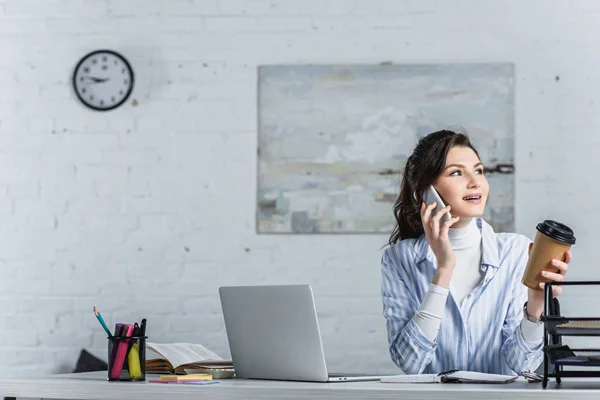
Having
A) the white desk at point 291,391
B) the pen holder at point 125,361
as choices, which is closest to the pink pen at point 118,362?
the pen holder at point 125,361

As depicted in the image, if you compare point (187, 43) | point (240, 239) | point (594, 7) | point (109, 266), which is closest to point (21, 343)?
point (109, 266)

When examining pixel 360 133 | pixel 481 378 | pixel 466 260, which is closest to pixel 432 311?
pixel 466 260

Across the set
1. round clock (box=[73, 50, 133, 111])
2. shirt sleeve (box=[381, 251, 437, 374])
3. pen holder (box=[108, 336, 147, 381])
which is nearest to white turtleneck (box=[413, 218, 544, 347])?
shirt sleeve (box=[381, 251, 437, 374])

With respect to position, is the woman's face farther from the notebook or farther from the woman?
the notebook

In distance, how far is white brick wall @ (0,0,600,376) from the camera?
11.8 ft

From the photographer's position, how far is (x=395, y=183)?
11.8 ft

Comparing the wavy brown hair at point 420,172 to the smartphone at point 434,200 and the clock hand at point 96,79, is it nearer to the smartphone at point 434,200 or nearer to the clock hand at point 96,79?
the smartphone at point 434,200

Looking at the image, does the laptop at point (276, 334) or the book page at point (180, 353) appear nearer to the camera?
the laptop at point (276, 334)

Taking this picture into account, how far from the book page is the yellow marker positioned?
5.4 inches

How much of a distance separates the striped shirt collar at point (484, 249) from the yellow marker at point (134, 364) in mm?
809

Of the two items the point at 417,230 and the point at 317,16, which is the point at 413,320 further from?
the point at 317,16

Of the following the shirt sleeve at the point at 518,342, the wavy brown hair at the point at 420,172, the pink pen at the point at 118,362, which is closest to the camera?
the pink pen at the point at 118,362

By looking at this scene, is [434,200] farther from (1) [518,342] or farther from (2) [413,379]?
(2) [413,379]

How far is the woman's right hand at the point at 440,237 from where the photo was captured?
6.40 ft
